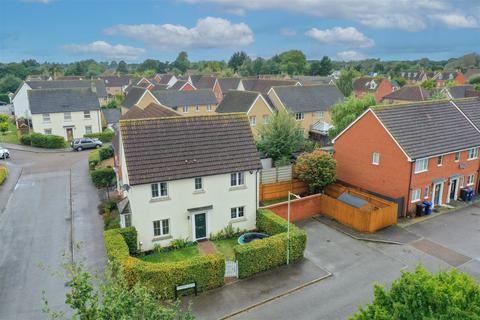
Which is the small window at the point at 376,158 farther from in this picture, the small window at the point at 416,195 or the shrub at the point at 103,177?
the shrub at the point at 103,177

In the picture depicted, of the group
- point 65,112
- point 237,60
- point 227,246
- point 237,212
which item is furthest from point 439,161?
point 237,60

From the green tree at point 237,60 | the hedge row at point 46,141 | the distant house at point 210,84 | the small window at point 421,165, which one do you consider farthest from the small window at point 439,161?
the green tree at point 237,60

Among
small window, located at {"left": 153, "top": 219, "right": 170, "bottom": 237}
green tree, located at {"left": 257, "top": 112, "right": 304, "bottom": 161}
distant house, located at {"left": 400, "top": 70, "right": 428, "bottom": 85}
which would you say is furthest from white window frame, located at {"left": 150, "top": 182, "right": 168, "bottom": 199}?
distant house, located at {"left": 400, "top": 70, "right": 428, "bottom": 85}

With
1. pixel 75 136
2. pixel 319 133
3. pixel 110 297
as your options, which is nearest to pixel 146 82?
pixel 75 136

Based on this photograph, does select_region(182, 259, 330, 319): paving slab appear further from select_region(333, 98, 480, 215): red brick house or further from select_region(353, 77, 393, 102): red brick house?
select_region(353, 77, 393, 102): red brick house

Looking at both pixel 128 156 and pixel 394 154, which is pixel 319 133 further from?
pixel 128 156

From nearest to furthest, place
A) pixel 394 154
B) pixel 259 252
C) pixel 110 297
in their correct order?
pixel 110 297 < pixel 259 252 < pixel 394 154

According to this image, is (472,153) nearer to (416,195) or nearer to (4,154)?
(416,195)
